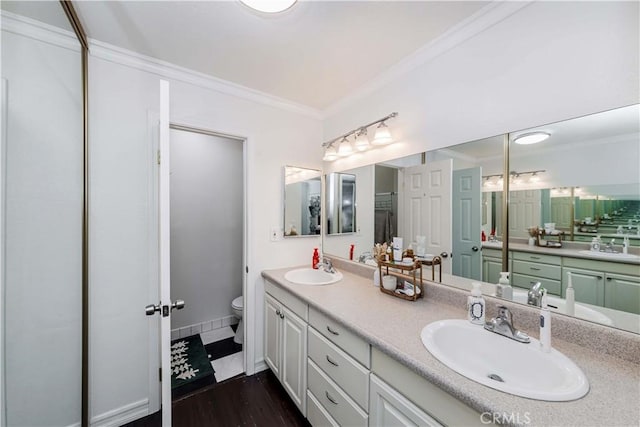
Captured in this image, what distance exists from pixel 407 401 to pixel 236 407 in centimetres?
137

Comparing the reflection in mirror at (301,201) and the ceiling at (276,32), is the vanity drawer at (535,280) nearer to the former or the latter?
the ceiling at (276,32)

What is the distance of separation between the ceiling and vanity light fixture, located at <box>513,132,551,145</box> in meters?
0.68

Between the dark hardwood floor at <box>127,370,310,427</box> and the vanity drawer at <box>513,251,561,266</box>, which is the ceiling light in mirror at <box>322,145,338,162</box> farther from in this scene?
the dark hardwood floor at <box>127,370,310,427</box>

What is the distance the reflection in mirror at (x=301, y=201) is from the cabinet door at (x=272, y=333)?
63cm

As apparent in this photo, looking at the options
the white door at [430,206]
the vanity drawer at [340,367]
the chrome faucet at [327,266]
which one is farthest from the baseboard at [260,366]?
the white door at [430,206]

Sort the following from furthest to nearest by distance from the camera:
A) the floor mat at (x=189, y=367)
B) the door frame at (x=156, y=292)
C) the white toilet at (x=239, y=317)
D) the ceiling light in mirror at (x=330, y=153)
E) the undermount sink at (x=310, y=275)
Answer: the white toilet at (x=239, y=317) → the ceiling light in mirror at (x=330, y=153) → the undermount sink at (x=310, y=275) → the floor mat at (x=189, y=367) → the door frame at (x=156, y=292)

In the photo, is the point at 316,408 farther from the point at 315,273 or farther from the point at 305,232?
the point at 305,232

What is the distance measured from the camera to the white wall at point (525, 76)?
0.93 m

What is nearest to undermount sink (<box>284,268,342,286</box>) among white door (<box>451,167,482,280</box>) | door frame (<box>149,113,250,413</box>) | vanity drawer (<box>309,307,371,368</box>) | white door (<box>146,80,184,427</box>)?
door frame (<box>149,113,250,413</box>)

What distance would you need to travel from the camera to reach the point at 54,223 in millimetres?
1290

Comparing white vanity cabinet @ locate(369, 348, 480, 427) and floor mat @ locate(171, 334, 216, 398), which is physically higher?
white vanity cabinet @ locate(369, 348, 480, 427)

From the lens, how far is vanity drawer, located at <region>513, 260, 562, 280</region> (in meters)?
1.10

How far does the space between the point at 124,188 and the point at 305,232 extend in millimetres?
1409

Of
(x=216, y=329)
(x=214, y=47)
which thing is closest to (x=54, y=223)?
(x=214, y=47)
